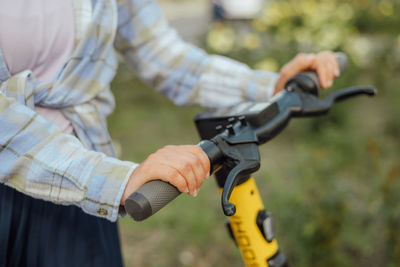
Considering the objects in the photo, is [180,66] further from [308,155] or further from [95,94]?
[308,155]

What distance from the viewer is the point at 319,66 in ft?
4.30

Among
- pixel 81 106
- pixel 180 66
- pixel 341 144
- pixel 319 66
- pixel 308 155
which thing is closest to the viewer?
pixel 81 106

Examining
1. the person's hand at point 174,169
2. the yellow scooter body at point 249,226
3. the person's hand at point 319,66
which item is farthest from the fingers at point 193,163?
the person's hand at point 319,66

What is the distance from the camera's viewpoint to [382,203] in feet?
6.70

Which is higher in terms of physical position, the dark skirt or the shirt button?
the shirt button

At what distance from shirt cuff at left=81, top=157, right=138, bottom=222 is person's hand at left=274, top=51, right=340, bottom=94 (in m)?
0.64

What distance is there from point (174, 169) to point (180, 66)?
0.64m

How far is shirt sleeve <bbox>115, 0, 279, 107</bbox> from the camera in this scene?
136 centimetres

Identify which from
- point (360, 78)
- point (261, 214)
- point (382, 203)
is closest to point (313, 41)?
point (360, 78)

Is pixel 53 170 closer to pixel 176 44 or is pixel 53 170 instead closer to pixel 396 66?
pixel 176 44

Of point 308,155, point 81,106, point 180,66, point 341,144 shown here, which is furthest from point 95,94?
point 341,144

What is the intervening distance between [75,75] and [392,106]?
3.59 meters

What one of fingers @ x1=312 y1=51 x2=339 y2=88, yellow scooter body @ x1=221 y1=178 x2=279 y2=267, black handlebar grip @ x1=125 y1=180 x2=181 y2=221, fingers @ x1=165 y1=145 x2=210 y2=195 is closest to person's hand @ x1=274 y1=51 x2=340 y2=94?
fingers @ x1=312 y1=51 x2=339 y2=88

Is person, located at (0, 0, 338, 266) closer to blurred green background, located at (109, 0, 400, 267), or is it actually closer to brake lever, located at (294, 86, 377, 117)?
brake lever, located at (294, 86, 377, 117)
